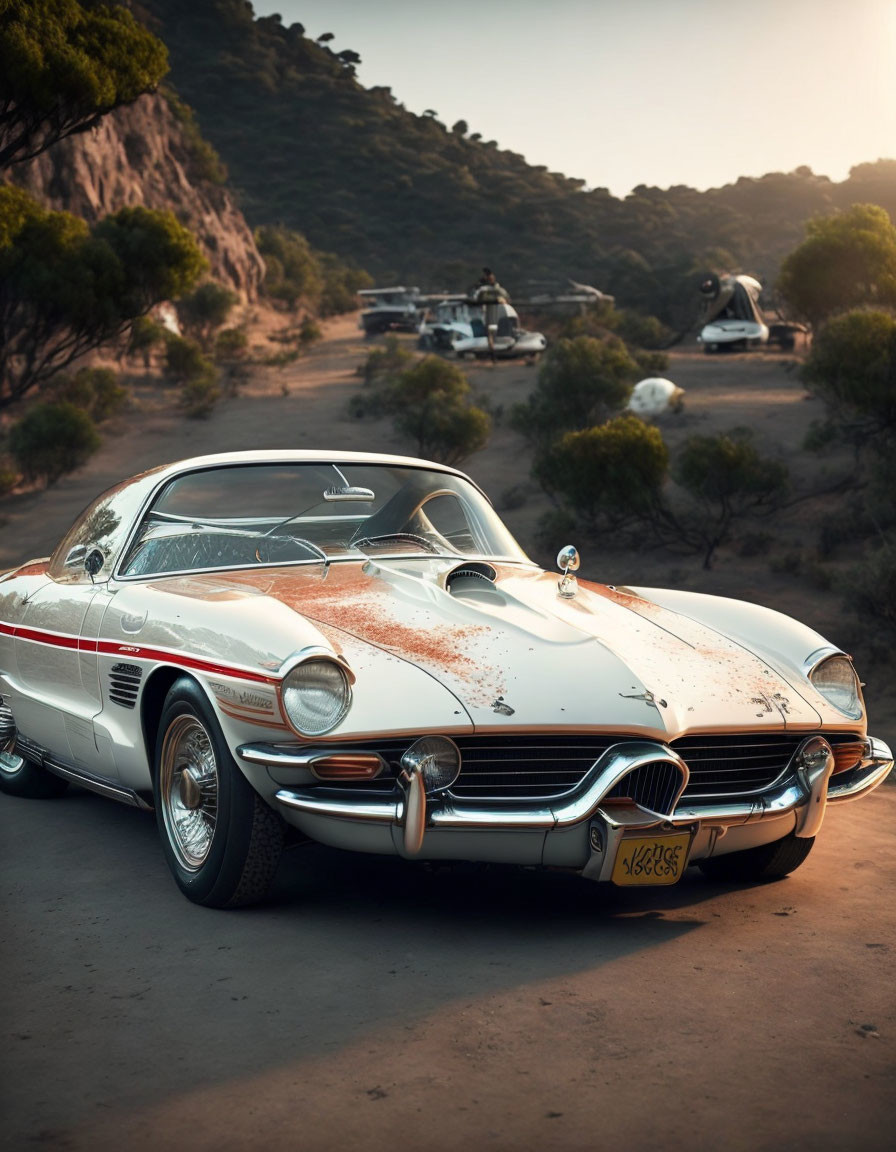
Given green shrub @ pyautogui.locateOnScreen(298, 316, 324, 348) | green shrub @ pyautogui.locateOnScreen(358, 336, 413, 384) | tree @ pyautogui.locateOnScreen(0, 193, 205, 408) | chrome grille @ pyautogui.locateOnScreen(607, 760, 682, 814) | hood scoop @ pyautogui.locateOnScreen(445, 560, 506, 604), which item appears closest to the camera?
chrome grille @ pyautogui.locateOnScreen(607, 760, 682, 814)

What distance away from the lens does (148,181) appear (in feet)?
147

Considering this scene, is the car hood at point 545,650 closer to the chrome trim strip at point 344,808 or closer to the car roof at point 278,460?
the chrome trim strip at point 344,808

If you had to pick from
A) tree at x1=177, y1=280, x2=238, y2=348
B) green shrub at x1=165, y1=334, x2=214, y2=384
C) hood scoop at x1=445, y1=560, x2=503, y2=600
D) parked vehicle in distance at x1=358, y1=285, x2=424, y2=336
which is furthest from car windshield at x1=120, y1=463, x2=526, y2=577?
parked vehicle in distance at x1=358, y1=285, x2=424, y2=336

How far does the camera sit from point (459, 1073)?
10.3 ft

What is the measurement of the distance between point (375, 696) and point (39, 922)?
4.70 ft

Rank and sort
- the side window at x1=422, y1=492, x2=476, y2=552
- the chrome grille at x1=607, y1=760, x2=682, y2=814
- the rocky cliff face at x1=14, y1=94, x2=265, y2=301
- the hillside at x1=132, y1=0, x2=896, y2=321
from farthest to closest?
the hillside at x1=132, y1=0, x2=896, y2=321, the rocky cliff face at x1=14, y1=94, x2=265, y2=301, the side window at x1=422, y1=492, x2=476, y2=552, the chrome grille at x1=607, y1=760, x2=682, y2=814

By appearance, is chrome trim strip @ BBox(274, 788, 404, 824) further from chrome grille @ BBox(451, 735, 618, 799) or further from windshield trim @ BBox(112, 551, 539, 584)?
windshield trim @ BBox(112, 551, 539, 584)

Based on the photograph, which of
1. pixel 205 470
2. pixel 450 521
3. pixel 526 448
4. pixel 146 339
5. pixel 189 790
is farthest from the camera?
pixel 146 339

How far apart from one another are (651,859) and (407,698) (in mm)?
910

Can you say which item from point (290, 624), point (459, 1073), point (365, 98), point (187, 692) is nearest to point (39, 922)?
point (187, 692)

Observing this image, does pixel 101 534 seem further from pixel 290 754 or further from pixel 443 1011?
pixel 443 1011

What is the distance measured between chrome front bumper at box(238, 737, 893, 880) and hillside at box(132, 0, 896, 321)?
65.2 meters

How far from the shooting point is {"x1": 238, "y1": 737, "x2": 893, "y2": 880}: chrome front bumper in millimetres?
3996

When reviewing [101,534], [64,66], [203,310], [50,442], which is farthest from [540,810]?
[203,310]
